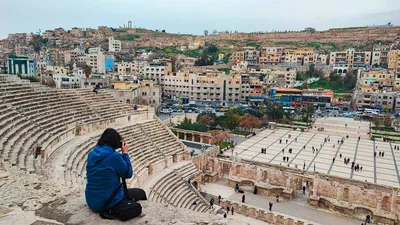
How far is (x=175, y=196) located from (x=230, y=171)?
7.06m

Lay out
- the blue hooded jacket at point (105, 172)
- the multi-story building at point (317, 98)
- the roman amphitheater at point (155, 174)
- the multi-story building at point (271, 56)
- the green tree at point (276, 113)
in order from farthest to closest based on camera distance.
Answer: the multi-story building at point (271, 56), the multi-story building at point (317, 98), the green tree at point (276, 113), the roman amphitheater at point (155, 174), the blue hooded jacket at point (105, 172)

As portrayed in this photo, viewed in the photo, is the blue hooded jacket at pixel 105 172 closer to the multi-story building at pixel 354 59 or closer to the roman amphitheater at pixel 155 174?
the roman amphitheater at pixel 155 174

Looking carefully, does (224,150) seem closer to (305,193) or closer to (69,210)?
(305,193)

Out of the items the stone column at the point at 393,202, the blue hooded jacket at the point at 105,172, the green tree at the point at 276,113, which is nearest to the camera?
the blue hooded jacket at the point at 105,172

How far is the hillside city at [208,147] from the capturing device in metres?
7.65

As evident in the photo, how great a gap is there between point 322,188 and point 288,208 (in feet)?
8.83

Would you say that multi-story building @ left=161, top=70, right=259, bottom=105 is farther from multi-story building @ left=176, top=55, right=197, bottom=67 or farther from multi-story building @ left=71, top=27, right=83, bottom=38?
multi-story building @ left=71, top=27, right=83, bottom=38

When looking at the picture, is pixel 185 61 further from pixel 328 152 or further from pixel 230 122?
pixel 328 152

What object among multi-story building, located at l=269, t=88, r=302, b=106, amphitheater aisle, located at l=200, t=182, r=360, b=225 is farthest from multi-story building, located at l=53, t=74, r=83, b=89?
amphitheater aisle, located at l=200, t=182, r=360, b=225

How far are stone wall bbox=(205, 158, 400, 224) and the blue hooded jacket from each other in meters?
17.3

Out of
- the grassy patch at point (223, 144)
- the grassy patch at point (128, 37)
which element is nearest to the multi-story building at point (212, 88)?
the grassy patch at point (223, 144)

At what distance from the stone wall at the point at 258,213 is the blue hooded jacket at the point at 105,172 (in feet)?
45.4

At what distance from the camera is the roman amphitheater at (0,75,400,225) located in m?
6.31

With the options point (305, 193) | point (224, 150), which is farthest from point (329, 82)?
point (305, 193)
